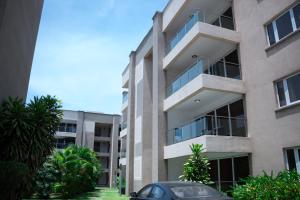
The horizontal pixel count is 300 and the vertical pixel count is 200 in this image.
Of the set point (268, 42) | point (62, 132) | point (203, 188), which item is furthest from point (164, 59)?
point (62, 132)

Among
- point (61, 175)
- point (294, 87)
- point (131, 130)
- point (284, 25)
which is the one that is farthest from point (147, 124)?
point (284, 25)

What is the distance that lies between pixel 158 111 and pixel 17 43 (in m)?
9.34

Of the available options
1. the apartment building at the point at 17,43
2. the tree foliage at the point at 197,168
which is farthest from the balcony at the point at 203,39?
the apartment building at the point at 17,43

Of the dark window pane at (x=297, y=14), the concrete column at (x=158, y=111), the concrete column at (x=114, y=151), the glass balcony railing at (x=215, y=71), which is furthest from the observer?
the concrete column at (x=114, y=151)

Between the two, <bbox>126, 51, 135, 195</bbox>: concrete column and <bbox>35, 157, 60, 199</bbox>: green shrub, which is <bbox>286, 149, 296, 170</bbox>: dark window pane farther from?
→ <bbox>35, 157, 60, 199</bbox>: green shrub

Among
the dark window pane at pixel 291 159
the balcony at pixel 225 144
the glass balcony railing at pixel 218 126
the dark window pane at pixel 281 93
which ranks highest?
the dark window pane at pixel 281 93

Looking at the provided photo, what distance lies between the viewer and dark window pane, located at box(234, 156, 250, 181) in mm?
14008

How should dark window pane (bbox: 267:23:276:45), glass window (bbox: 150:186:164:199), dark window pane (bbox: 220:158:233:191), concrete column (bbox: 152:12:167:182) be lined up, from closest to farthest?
glass window (bbox: 150:186:164:199)
dark window pane (bbox: 267:23:276:45)
dark window pane (bbox: 220:158:233:191)
concrete column (bbox: 152:12:167:182)

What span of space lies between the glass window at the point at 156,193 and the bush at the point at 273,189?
3933 millimetres

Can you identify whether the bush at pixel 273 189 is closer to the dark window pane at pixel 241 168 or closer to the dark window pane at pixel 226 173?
the dark window pane at pixel 241 168

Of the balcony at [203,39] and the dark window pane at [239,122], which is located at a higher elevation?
the balcony at [203,39]

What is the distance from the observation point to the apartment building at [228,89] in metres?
11.6

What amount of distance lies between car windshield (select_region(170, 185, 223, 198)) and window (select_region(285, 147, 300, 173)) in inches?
213

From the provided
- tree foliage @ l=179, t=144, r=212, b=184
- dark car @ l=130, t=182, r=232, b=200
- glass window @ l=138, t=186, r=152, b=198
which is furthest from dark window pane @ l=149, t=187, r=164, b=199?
tree foliage @ l=179, t=144, r=212, b=184
